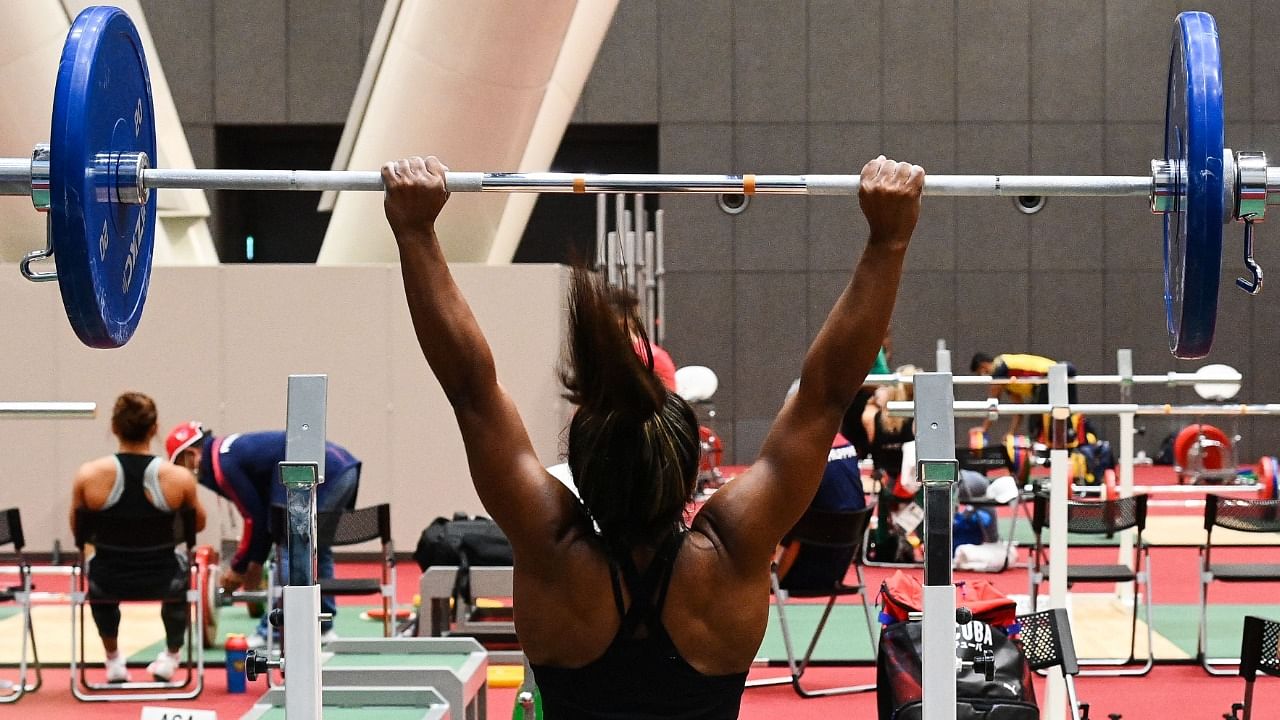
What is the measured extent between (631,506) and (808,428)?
254 mm

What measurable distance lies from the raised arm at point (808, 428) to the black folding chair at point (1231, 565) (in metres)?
4.71

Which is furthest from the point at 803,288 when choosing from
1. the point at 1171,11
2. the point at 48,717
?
the point at 48,717

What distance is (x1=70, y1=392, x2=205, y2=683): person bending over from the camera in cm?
595

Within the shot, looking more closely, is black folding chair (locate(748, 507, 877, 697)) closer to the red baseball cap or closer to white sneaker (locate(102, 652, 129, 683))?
white sneaker (locate(102, 652, 129, 683))

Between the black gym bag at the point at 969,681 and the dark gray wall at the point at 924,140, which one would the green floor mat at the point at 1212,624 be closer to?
the black gym bag at the point at 969,681

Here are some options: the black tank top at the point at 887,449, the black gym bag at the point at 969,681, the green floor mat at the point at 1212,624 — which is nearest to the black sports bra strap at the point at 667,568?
the black gym bag at the point at 969,681

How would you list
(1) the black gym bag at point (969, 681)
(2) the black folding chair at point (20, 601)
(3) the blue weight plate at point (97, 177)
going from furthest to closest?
(2) the black folding chair at point (20, 601) < (1) the black gym bag at point (969, 681) < (3) the blue weight plate at point (97, 177)

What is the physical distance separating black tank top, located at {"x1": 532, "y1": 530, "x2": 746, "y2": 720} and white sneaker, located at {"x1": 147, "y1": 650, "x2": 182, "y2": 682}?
4.78 meters

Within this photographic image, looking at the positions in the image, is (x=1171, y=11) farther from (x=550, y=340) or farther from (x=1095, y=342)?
(x=550, y=340)

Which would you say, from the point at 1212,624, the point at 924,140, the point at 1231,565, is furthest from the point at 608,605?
the point at 924,140

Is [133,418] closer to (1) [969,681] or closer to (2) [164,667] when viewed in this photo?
(2) [164,667]

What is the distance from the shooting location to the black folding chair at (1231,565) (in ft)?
20.3

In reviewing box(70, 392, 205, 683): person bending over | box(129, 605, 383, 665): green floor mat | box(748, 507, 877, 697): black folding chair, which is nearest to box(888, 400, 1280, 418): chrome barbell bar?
box(748, 507, 877, 697): black folding chair

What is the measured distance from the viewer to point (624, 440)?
1866mm
